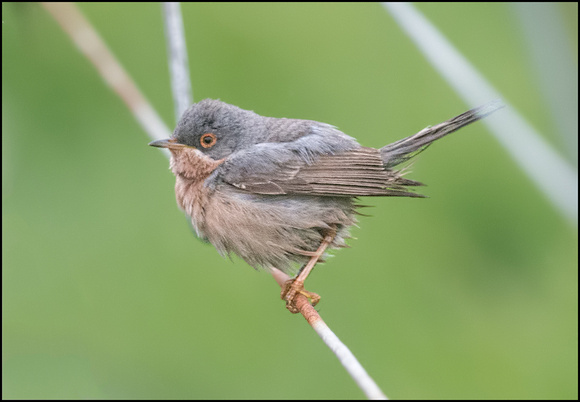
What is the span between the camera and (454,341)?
477 centimetres

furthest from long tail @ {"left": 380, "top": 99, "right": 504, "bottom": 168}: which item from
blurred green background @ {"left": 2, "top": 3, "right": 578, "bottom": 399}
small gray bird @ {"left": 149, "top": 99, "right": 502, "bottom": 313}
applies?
blurred green background @ {"left": 2, "top": 3, "right": 578, "bottom": 399}

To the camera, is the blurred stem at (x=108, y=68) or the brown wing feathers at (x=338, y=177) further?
the blurred stem at (x=108, y=68)

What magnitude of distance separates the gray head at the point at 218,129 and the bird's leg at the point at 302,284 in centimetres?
59

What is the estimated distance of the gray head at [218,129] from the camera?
146 inches

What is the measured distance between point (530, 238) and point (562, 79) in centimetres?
159

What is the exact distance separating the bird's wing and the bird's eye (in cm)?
15

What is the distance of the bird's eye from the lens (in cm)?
374

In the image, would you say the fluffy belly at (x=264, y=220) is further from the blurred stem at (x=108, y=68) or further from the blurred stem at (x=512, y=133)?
the blurred stem at (x=512, y=133)

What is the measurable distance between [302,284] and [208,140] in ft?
2.75

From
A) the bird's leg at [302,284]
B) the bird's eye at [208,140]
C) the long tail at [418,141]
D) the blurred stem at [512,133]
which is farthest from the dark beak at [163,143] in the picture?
the blurred stem at [512,133]

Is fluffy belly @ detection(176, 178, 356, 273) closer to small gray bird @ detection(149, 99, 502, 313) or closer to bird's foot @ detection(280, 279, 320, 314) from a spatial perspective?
small gray bird @ detection(149, 99, 502, 313)

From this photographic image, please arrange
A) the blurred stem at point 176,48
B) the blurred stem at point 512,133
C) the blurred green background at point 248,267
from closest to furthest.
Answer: the blurred stem at point 512,133 → the blurred stem at point 176,48 → the blurred green background at point 248,267

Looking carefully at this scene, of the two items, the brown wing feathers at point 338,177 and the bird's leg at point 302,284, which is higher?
the brown wing feathers at point 338,177

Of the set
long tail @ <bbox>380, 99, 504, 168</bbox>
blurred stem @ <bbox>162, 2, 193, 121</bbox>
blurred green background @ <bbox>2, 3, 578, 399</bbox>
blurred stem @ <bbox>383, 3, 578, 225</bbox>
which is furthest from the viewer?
blurred green background @ <bbox>2, 3, 578, 399</bbox>
